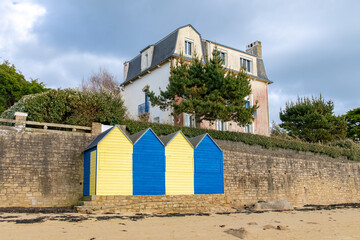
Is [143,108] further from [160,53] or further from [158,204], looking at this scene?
[158,204]

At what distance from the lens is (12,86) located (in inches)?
893

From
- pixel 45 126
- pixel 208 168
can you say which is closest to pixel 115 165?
pixel 45 126

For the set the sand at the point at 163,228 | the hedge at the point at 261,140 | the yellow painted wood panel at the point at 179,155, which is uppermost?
the hedge at the point at 261,140

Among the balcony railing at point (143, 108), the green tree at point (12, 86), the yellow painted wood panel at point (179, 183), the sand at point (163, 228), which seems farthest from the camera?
the balcony railing at point (143, 108)

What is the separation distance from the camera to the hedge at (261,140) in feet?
55.3

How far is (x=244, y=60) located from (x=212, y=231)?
1927 centimetres

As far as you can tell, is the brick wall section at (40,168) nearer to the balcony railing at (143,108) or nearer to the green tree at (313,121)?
the balcony railing at (143,108)

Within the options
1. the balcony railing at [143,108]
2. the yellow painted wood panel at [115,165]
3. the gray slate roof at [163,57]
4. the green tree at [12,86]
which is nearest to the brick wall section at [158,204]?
the yellow painted wood panel at [115,165]

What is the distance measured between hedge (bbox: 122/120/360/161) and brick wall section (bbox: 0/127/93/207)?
3211 millimetres

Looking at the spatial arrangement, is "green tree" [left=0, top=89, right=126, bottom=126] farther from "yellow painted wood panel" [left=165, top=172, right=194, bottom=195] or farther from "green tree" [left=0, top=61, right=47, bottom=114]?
"green tree" [left=0, top=61, right=47, bottom=114]

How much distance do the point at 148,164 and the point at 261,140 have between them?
29.8 feet

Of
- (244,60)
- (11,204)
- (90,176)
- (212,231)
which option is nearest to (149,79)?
(244,60)

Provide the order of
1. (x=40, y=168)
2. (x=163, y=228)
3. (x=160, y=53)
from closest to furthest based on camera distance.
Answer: (x=163, y=228)
(x=40, y=168)
(x=160, y=53)

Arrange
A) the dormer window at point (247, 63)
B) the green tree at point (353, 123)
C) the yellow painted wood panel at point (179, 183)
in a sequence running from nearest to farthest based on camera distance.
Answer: the yellow painted wood panel at point (179, 183) → the dormer window at point (247, 63) → the green tree at point (353, 123)
